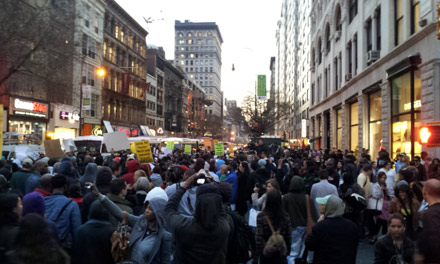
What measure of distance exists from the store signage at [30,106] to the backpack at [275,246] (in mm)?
31462

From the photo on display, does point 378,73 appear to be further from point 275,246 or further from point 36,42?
point 275,246

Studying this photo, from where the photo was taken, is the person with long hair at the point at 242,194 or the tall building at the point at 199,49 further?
the tall building at the point at 199,49

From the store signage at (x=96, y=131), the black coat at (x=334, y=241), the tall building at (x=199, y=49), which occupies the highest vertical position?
the tall building at (x=199, y=49)

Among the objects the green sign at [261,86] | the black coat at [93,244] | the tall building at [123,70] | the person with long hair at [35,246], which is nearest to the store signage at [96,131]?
the tall building at [123,70]

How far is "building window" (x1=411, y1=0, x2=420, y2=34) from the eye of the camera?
17.8m

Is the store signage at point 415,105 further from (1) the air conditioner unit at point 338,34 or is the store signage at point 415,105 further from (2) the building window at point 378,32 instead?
(1) the air conditioner unit at point 338,34

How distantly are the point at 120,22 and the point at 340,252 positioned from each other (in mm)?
51587

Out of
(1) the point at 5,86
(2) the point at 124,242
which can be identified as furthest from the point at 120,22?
(2) the point at 124,242

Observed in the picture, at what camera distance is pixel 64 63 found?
2397 cm

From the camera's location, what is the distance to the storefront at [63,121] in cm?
3698

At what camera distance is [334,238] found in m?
4.49

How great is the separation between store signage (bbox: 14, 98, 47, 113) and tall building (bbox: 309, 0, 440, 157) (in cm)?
2675

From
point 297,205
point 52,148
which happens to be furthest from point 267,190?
point 52,148

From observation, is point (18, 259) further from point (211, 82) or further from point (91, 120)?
point (211, 82)
